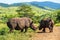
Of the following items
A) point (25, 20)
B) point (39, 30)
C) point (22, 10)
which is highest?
point (25, 20)

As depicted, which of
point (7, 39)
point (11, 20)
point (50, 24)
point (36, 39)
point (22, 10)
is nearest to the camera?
point (7, 39)

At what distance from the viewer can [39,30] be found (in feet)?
101

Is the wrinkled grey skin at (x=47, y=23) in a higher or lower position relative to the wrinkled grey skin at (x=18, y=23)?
lower

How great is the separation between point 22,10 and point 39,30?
72.0 meters

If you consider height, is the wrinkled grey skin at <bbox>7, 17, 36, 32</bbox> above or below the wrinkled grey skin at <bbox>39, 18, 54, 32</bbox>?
above

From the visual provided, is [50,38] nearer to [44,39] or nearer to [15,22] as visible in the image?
[44,39]

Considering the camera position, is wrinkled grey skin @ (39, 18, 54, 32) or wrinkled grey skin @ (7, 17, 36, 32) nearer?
wrinkled grey skin @ (7, 17, 36, 32)

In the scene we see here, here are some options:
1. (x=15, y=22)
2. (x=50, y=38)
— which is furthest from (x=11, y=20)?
(x=50, y=38)

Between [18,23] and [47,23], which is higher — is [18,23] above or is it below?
above

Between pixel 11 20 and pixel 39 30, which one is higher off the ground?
pixel 11 20

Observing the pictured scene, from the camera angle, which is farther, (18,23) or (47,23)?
(47,23)

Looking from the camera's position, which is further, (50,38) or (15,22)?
(15,22)

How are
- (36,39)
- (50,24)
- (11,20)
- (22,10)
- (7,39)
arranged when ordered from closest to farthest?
1. (7,39)
2. (36,39)
3. (11,20)
4. (50,24)
5. (22,10)

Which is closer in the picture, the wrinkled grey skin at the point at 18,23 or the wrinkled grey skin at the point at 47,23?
A: the wrinkled grey skin at the point at 18,23
